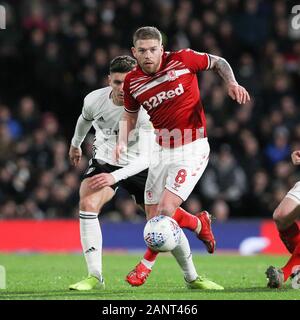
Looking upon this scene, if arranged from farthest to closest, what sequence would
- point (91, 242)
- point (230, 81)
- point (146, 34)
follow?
1. point (91, 242)
2. point (146, 34)
3. point (230, 81)

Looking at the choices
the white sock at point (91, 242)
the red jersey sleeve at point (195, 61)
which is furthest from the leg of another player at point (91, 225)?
the red jersey sleeve at point (195, 61)

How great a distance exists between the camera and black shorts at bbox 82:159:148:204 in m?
9.19

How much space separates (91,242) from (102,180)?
2.80ft

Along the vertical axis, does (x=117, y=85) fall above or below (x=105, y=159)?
above

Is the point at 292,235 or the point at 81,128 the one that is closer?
the point at 292,235

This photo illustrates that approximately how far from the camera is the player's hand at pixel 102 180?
8.23 metres

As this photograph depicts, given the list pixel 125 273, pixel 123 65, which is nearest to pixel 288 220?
pixel 123 65

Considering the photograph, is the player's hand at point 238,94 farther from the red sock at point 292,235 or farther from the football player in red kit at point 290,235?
the red sock at point 292,235

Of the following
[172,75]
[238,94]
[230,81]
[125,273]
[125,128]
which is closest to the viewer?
[238,94]

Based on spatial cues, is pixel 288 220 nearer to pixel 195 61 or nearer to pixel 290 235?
pixel 290 235

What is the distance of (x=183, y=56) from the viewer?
27.9 feet

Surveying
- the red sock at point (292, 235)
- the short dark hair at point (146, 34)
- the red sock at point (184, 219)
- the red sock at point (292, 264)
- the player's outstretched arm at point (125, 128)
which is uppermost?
the short dark hair at point (146, 34)

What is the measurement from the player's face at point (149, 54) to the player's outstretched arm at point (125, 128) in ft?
1.62

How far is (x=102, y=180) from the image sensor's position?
8250 mm
